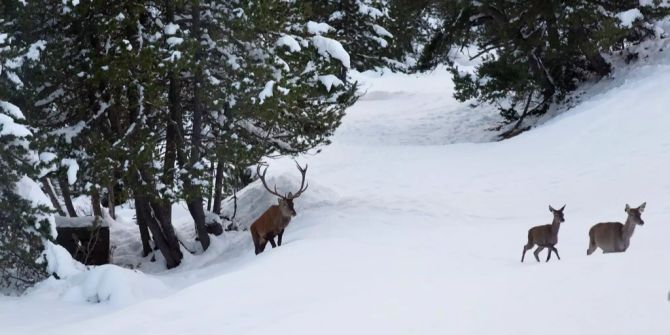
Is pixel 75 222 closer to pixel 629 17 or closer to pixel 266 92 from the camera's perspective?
Result: pixel 266 92

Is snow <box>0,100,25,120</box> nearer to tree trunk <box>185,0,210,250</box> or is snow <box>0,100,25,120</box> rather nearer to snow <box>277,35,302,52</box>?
tree trunk <box>185,0,210,250</box>

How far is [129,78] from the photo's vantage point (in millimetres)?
12062

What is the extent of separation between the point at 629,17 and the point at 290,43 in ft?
36.4

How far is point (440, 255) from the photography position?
34.1 ft

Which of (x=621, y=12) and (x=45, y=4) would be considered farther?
(x=621, y=12)

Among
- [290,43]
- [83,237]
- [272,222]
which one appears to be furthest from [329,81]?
[83,237]

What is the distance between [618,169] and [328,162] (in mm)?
9773

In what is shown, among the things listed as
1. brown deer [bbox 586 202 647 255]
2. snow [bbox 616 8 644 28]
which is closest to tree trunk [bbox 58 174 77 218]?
brown deer [bbox 586 202 647 255]

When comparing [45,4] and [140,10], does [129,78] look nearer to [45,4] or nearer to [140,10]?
[140,10]

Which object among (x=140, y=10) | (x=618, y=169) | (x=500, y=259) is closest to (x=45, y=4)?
(x=140, y=10)

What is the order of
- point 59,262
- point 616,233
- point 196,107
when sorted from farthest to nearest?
point 196,107
point 59,262
point 616,233

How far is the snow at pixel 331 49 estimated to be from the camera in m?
13.2

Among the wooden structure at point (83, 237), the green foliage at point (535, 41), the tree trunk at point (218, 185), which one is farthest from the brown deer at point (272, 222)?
the green foliage at point (535, 41)

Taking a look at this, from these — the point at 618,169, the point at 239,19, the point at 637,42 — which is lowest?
the point at 618,169
